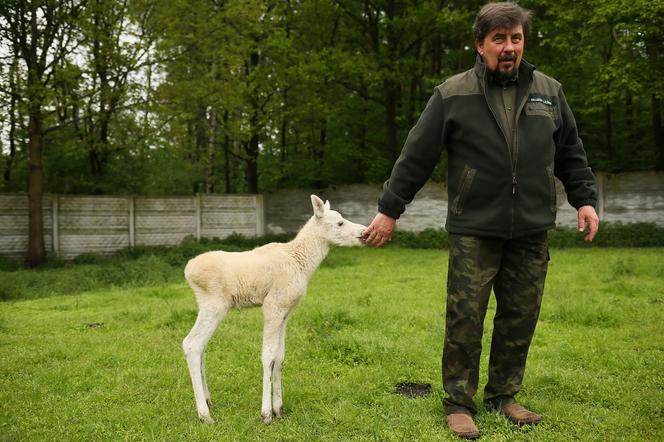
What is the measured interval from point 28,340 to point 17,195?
427 inches

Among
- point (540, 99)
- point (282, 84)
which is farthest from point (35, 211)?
point (540, 99)

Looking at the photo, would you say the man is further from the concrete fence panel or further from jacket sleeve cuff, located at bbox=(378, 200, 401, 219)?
the concrete fence panel

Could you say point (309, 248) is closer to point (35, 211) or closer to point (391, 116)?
point (35, 211)

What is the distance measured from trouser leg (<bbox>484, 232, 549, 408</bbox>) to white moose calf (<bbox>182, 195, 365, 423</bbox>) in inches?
48.3

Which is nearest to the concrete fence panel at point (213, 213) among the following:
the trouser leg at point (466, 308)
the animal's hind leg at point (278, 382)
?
the animal's hind leg at point (278, 382)

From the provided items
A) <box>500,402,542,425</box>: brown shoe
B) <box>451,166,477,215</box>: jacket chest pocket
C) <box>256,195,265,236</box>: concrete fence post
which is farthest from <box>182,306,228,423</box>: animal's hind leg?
<box>256,195,265,236</box>: concrete fence post

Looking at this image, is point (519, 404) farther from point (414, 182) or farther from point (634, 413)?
point (414, 182)

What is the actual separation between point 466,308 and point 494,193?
89 cm

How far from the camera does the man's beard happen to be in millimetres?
3947

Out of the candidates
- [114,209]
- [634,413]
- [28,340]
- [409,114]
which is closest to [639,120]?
[409,114]

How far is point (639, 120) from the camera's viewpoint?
26.0 m

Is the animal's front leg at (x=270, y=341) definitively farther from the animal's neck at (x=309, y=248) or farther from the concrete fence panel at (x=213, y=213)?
the concrete fence panel at (x=213, y=213)

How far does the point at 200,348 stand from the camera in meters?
4.44

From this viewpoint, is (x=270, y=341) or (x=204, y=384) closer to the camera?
(x=270, y=341)
